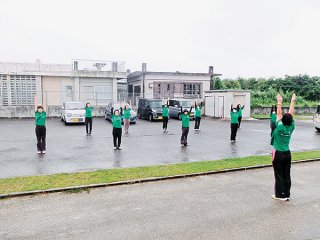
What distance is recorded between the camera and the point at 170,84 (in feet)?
108

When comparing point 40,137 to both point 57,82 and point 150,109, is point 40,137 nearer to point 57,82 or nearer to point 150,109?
point 150,109

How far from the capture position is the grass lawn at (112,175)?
7623 millimetres

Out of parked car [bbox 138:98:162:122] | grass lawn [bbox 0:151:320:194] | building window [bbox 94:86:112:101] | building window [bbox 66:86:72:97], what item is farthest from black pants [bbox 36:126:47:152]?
building window [bbox 94:86:112:101]

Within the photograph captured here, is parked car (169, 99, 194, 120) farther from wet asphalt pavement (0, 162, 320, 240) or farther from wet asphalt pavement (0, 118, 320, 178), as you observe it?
wet asphalt pavement (0, 162, 320, 240)

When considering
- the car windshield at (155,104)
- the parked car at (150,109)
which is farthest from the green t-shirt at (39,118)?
the car windshield at (155,104)

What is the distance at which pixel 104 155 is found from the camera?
11.8m

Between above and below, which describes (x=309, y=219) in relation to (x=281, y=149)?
below

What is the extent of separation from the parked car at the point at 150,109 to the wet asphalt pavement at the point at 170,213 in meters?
16.8

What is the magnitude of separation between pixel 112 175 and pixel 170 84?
82.0 feet

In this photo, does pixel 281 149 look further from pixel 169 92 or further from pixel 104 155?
pixel 169 92

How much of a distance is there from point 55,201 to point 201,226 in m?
3.32

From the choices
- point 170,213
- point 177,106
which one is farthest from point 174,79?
point 170,213

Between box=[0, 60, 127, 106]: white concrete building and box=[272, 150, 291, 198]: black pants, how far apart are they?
24.4 m

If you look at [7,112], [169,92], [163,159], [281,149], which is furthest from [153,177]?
[169,92]
